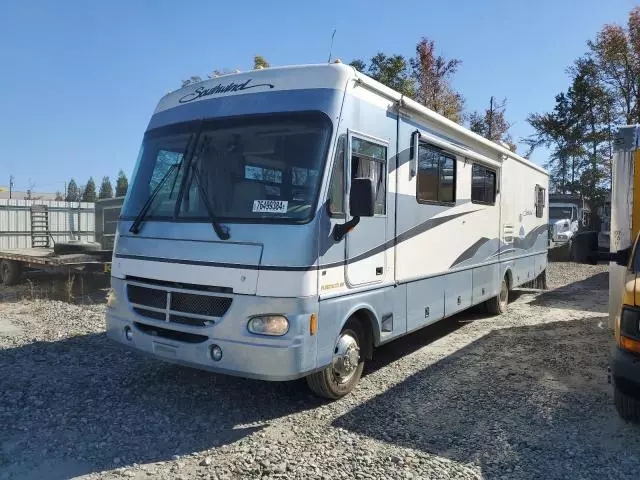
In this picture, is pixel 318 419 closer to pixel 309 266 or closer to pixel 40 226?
pixel 309 266

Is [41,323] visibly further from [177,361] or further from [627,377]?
[627,377]

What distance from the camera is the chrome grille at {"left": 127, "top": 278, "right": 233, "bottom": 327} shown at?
14.6ft

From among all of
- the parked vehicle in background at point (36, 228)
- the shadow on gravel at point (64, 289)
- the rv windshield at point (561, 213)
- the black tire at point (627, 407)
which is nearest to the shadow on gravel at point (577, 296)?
the black tire at point (627, 407)

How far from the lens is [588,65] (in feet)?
95.2

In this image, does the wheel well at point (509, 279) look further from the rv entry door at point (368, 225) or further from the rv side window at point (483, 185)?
the rv entry door at point (368, 225)

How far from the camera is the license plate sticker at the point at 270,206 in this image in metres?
4.48

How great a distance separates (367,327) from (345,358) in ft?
1.72

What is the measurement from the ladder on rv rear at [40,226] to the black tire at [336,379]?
16510 millimetres

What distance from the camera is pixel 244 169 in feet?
15.5

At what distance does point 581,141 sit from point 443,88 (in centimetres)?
1269

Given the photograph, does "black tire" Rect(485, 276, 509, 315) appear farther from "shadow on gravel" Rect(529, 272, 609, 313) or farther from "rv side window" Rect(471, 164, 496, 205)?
"rv side window" Rect(471, 164, 496, 205)

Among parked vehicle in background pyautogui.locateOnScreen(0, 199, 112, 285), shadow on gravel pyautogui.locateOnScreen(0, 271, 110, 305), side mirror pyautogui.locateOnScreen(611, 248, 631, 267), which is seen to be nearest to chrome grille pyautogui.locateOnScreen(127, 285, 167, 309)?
side mirror pyautogui.locateOnScreen(611, 248, 631, 267)

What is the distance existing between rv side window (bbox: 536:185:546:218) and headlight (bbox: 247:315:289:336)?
9.41m

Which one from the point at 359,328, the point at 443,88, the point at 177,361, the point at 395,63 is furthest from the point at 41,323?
the point at 443,88
